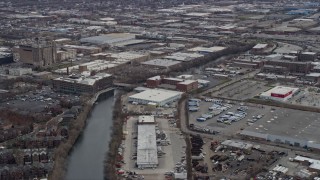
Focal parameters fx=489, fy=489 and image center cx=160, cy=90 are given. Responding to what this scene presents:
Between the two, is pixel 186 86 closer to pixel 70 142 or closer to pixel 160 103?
pixel 160 103

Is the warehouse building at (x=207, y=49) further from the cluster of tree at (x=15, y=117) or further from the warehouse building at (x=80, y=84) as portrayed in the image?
the cluster of tree at (x=15, y=117)

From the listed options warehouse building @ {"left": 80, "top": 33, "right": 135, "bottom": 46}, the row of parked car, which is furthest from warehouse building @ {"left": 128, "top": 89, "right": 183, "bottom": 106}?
warehouse building @ {"left": 80, "top": 33, "right": 135, "bottom": 46}

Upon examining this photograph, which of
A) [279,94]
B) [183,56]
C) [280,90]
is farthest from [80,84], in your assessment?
[183,56]

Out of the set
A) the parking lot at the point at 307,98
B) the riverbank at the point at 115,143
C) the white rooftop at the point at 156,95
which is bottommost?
the riverbank at the point at 115,143

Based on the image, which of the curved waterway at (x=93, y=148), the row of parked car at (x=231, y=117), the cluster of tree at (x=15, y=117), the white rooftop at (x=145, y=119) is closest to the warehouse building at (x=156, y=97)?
the curved waterway at (x=93, y=148)

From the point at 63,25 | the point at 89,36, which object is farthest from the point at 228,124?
the point at 63,25

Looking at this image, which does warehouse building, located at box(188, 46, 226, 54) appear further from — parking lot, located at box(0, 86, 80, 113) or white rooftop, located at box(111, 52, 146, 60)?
parking lot, located at box(0, 86, 80, 113)
